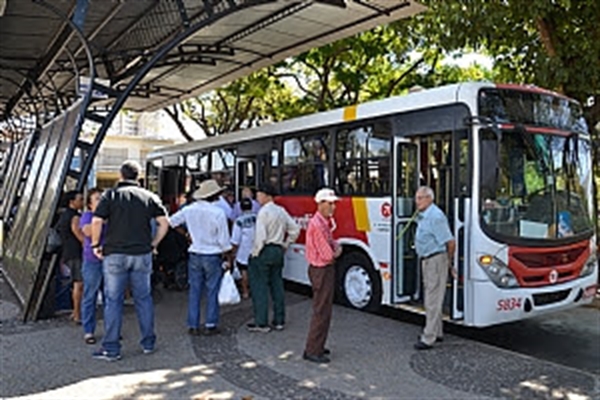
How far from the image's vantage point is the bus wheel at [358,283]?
832 cm

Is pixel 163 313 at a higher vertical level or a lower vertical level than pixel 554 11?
lower

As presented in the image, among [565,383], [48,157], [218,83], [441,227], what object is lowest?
[565,383]

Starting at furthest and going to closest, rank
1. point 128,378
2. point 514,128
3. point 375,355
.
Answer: point 514,128 → point 375,355 → point 128,378

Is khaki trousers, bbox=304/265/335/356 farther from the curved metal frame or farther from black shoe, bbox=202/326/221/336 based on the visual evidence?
the curved metal frame

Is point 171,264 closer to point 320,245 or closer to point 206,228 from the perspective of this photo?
point 206,228

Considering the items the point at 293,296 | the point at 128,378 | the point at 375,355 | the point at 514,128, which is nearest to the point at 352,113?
the point at 514,128

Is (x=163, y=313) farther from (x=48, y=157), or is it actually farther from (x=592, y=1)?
(x=592, y=1)

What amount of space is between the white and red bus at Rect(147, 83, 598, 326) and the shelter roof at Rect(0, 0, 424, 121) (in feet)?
4.81

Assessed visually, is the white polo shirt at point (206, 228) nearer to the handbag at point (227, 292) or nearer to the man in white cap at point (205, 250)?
the man in white cap at point (205, 250)

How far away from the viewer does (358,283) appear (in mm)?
8562

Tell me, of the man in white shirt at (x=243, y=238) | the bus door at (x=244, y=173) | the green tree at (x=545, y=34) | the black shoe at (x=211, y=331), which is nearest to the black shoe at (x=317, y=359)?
the black shoe at (x=211, y=331)

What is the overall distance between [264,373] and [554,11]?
7.72 meters

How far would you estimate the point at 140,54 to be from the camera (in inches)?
430

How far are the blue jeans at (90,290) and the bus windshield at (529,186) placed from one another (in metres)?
4.47
